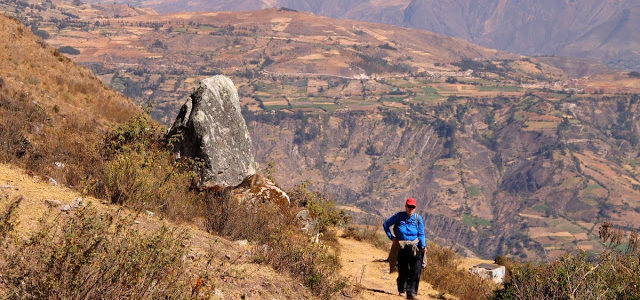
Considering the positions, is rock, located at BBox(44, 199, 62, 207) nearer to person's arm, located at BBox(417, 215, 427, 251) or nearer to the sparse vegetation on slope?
the sparse vegetation on slope

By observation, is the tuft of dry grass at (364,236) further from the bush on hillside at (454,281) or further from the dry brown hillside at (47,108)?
the dry brown hillside at (47,108)

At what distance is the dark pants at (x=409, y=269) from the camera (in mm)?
10836

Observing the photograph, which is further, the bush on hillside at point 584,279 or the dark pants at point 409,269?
the dark pants at point 409,269

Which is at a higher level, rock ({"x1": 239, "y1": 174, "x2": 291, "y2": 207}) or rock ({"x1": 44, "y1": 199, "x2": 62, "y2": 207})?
rock ({"x1": 44, "y1": 199, "x2": 62, "y2": 207})

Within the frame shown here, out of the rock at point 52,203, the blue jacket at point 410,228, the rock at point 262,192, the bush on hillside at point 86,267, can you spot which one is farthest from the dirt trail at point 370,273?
the rock at point 52,203

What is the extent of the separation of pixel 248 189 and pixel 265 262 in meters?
5.84

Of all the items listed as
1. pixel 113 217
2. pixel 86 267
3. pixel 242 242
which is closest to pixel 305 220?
pixel 242 242

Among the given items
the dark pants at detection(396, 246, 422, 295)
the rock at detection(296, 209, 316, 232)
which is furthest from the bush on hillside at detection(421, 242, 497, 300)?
the rock at detection(296, 209, 316, 232)

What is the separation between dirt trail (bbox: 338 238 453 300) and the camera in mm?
11547

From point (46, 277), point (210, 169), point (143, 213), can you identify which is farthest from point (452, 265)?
point (46, 277)

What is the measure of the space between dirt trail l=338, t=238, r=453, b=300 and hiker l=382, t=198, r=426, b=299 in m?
0.53

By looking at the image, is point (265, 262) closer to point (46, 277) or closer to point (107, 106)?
point (46, 277)

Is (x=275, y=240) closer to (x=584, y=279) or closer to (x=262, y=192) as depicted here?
(x=262, y=192)

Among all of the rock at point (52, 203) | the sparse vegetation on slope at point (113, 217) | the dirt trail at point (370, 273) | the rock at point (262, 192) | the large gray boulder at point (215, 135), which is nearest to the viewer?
the sparse vegetation on slope at point (113, 217)
